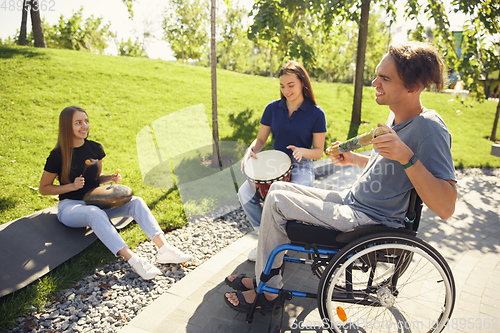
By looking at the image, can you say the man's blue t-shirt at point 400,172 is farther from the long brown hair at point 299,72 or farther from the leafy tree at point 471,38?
the leafy tree at point 471,38

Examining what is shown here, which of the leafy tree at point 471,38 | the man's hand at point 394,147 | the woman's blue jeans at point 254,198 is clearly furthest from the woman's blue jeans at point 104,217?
the leafy tree at point 471,38

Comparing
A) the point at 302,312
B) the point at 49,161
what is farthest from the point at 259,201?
the point at 49,161

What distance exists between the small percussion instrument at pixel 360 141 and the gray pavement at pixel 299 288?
1272mm

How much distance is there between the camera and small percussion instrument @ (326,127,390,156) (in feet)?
5.33

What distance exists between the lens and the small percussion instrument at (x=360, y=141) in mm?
1625

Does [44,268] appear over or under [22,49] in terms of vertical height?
under

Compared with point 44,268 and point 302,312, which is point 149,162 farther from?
point 302,312

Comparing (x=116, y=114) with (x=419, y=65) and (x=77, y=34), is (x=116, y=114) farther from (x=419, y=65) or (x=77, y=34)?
(x=77, y=34)

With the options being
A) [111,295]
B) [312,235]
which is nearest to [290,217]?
[312,235]

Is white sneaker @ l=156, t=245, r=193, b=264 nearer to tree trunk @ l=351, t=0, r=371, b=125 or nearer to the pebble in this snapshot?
the pebble

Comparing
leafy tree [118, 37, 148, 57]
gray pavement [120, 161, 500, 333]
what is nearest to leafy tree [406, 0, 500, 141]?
gray pavement [120, 161, 500, 333]

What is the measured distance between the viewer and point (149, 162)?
183 inches

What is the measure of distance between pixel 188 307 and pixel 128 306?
19.3 inches

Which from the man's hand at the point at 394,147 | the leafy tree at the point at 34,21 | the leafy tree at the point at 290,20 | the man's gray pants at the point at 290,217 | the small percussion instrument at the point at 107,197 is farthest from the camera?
the leafy tree at the point at 34,21
